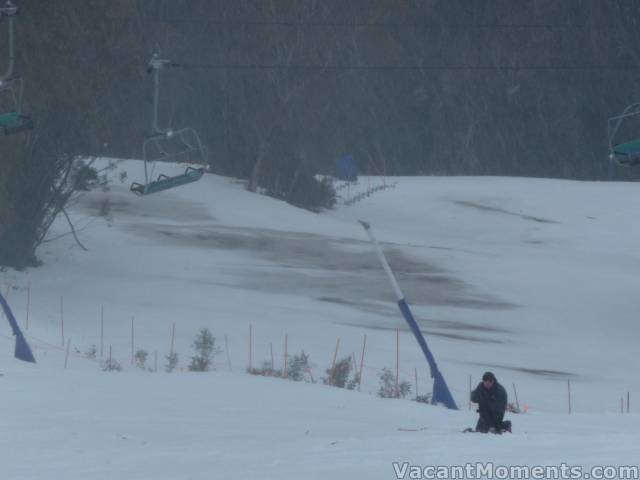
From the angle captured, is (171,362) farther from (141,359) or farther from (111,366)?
(111,366)

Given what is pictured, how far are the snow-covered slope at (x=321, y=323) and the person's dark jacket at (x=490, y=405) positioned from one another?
37 cm

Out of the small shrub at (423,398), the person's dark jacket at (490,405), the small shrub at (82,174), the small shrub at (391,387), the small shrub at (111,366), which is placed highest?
the small shrub at (82,174)

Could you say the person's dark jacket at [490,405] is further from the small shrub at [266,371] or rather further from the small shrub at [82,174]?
the small shrub at [82,174]

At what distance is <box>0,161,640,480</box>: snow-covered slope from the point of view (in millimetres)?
9562

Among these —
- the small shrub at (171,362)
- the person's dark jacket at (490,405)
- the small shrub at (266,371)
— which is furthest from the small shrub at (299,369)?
the person's dark jacket at (490,405)

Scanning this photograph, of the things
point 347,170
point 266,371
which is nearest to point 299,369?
point 266,371

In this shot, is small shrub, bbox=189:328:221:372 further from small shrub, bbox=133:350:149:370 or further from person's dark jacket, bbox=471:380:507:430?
person's dark jacket, bbox=471:380:507:430

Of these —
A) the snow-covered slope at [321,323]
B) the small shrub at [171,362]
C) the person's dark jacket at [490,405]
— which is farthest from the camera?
the small shrub at [171,362]

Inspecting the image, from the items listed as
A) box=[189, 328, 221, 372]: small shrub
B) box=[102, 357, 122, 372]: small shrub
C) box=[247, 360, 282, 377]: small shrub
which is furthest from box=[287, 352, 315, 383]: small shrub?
box=[102, 357, 122, 372]: small shrub

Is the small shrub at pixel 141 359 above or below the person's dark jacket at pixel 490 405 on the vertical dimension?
below

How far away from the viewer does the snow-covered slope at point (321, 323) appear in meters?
9.56

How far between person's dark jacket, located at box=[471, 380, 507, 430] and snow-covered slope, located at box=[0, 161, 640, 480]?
1.20 feet

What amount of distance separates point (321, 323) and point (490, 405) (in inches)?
531

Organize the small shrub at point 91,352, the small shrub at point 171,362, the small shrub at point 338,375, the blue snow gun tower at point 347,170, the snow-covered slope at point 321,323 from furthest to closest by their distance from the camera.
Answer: the blue snow gun tower at point 347,170 < the small shrub at point 91,352 < the small shrub at point 171,362 < the small shrub at point 338,375 < the snow-covered slope at point 321,323
